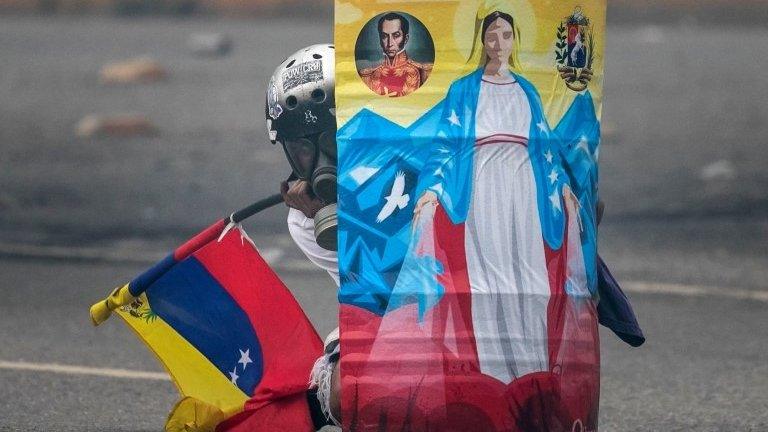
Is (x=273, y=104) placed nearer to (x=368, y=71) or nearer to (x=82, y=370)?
(x=368, y=71)

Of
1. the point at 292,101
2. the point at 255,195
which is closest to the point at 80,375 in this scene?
the point at 292,101

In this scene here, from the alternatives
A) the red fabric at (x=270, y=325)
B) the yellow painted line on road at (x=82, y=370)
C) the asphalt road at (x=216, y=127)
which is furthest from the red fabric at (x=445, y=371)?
the asphalt road at (x=216, y=127)

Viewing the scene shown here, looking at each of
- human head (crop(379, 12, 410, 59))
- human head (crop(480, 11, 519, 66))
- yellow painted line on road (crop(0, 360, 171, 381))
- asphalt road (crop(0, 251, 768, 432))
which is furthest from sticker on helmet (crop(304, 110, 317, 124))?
yellow painted line on road (crop(0, 360, 171, 381))

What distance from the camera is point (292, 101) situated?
193 inches

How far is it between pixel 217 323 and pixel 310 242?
429 mm

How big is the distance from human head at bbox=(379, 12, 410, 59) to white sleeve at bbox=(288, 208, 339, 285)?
3.10 feet

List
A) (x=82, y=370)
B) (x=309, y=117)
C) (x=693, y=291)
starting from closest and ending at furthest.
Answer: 1. (x=309, y=117)
2. (x=82, y=370)
3. (x=693, y=291)

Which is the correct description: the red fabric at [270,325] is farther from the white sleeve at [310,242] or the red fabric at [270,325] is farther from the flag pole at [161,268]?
the white sleeve at [310,242]

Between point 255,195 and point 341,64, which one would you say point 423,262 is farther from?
point 255,195

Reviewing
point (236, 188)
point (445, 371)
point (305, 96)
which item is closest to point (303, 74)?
point (305, 96)

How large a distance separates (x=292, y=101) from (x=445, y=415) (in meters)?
1.23

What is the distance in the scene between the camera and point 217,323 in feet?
17.0

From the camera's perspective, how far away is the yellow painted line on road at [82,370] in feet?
22.0

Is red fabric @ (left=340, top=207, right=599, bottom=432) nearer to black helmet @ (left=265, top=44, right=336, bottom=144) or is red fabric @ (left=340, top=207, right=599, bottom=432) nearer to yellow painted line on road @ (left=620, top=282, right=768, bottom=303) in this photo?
black helmet @ (left=265, top=44, right=336, bottom=144)
